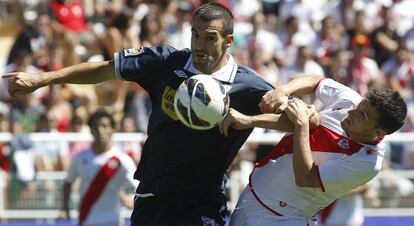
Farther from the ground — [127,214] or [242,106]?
[242,106]

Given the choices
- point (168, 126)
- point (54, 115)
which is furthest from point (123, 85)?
point (168, 126)

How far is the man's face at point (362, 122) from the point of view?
681 centimetres

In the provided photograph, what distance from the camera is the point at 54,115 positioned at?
573 inches

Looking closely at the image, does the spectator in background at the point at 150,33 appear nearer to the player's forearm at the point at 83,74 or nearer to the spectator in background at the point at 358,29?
the spectator in background at the point at 358,29

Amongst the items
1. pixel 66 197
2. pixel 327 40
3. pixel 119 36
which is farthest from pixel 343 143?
pixel 327 40

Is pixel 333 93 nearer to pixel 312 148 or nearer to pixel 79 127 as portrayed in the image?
pixel 312 148

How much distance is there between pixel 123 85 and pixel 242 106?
8346mm

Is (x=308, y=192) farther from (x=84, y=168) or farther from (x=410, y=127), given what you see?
(x=410, y=127)

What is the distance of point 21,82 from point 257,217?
1.84m

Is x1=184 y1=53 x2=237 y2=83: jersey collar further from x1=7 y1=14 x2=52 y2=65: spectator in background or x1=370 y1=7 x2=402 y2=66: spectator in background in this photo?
x1=370 y1=7 x2=402 y2=66: spectator in background

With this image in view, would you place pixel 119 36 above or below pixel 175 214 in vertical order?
below

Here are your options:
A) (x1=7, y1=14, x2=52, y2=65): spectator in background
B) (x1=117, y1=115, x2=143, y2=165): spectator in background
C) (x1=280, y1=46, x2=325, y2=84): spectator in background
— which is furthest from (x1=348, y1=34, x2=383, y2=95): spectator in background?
(x1=7, y1=14, x2=52, y2=65): spectator in background

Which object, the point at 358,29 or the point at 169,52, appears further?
the point at 358,29

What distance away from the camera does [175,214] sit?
289 inches
